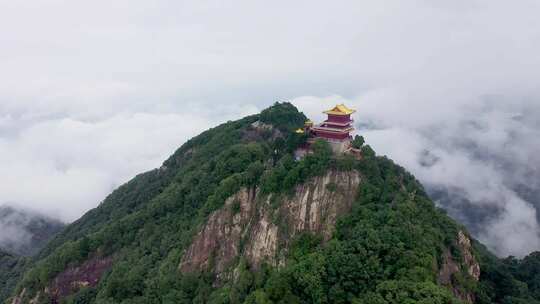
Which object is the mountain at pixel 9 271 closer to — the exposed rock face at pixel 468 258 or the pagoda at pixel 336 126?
the pagoda at pixel 336 126

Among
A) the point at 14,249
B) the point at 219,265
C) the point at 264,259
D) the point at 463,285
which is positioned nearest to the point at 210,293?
the point at 219,265

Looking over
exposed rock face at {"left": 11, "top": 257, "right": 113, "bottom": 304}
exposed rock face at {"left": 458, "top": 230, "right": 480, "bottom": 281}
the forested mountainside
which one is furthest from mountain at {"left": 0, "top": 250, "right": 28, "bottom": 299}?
exposed rock face at {"left": 458, "top": 230, "right": 480, "bottom": 281}

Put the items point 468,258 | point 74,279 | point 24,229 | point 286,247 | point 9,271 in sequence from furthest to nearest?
1. point 24,229
2. point 9,271
3. point 74,279
4. point 468,258
5. point 286,247

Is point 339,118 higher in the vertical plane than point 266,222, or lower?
higher

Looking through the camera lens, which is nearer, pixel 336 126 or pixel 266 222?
pixel 266 222

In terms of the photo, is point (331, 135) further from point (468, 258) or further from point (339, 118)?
point (468, 258)

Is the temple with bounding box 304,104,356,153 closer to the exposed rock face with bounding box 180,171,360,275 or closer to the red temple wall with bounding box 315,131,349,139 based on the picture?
the red temple wall with bounding box 315,131,349,139

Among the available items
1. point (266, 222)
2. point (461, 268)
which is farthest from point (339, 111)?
point (461, 268)

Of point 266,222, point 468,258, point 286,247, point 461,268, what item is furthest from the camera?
Answer: point 468,258
